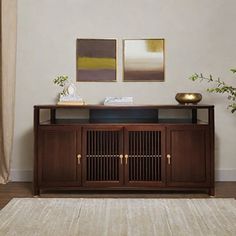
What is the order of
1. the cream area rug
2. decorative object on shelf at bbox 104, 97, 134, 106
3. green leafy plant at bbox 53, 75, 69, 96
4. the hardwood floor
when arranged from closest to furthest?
1. the cream area rug
2. the hardwood floor
3. decorative object on shelf at bbox 104, 97, 134, 106
4. green leafy plant at bbox 53, 75, 69, 96

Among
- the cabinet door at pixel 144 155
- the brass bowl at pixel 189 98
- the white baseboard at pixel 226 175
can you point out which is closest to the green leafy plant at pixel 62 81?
the cabinet door at pixel 144 155

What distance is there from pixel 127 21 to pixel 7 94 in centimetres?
125

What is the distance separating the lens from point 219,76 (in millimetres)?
3525

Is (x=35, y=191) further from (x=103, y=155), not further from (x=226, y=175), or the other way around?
(x=226, y=175)

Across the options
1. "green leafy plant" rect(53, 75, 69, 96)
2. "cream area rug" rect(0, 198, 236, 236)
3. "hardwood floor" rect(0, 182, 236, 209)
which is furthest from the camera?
"green leafy plant" rect(53, 75, 69, 96)

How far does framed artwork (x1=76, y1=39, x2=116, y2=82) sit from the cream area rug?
1201mm

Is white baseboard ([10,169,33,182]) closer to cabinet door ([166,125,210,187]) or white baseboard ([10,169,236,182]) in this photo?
white baseboard ([10,169,236,182])

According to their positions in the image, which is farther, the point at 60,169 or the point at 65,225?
the point at 60,169

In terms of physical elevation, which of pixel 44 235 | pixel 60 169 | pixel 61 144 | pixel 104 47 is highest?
pixel 104 47

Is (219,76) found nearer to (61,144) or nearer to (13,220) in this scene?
(61,144)

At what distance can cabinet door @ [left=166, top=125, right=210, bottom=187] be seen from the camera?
9.93 ft

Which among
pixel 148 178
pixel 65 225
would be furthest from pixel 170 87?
pixel 65 225

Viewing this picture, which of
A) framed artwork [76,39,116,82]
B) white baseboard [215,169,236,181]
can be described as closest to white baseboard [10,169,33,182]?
framed artwork [76,39,116,82]

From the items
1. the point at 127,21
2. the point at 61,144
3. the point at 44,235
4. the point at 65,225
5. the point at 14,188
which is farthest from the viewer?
the point at 127,21
